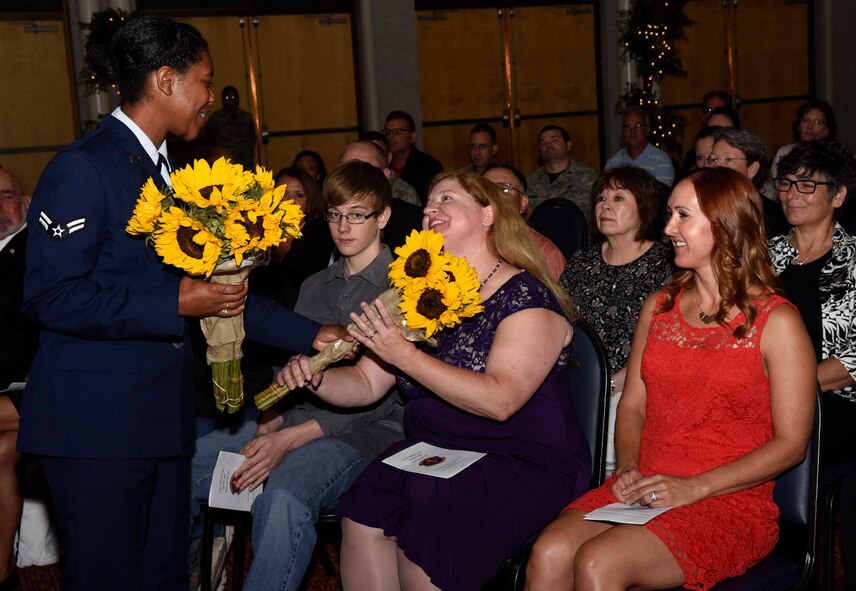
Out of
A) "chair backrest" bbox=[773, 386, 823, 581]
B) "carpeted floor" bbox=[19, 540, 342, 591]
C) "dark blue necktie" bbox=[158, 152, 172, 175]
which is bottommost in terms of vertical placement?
"carpeted floor" bbox=[19, 540, 342, 591]

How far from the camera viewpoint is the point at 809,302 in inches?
119

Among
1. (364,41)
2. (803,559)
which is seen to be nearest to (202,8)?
(364,41)

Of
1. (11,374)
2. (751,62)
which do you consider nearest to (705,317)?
(11,374)

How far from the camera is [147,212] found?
6.61 ft

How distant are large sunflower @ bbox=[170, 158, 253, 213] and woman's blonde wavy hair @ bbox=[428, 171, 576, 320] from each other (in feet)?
2.99

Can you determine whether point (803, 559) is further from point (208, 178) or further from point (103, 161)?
point (103, 161)

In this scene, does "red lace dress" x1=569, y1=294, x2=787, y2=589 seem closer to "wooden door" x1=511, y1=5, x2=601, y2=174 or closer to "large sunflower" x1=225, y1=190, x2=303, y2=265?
"large sunflower" x1=225, y1=190, x2=303, y2=265

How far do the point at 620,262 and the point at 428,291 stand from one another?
1.53 meters

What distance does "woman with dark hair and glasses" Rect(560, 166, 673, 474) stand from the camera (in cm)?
347

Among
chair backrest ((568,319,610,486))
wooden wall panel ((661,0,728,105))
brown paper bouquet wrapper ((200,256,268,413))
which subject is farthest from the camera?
wooden wall panel ((661,0,728,105))

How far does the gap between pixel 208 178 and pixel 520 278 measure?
0.96 meters

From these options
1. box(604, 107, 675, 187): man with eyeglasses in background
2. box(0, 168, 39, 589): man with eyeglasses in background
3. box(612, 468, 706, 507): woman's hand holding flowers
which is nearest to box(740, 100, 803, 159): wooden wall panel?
box(604, 107, 675, 187): man with eyeglasses in background

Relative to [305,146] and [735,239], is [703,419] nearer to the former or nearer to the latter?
[735,239]

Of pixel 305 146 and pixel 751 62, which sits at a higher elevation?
pixel 751 62
